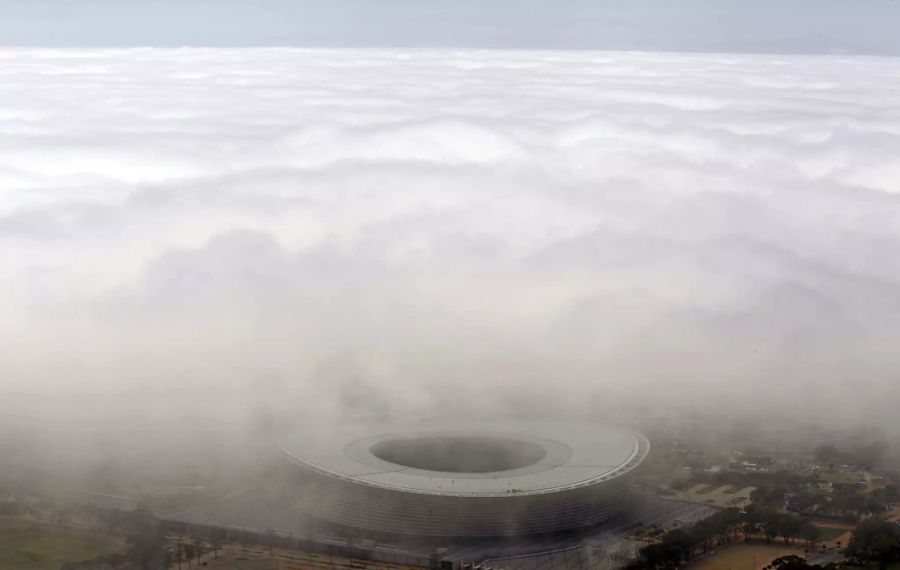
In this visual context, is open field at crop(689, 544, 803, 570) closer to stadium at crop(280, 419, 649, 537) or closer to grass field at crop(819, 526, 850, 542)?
grass field at crop(819, 526, 850, 542)

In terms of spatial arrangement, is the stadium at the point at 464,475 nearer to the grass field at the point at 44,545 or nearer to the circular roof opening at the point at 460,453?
the circular roof opening at the point at 460,453

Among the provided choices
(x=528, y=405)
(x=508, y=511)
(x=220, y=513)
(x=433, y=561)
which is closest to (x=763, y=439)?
(x=528, y=405)

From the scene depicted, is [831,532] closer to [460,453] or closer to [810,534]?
[810,534]

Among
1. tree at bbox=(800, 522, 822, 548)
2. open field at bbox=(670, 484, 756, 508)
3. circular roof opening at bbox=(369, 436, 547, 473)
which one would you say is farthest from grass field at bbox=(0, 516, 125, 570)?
tree at bbox=(800, 522, 822, 548)

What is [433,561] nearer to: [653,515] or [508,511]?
[508,511]

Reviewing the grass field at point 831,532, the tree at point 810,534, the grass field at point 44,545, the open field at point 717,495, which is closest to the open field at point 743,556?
the tree at point 810,534
